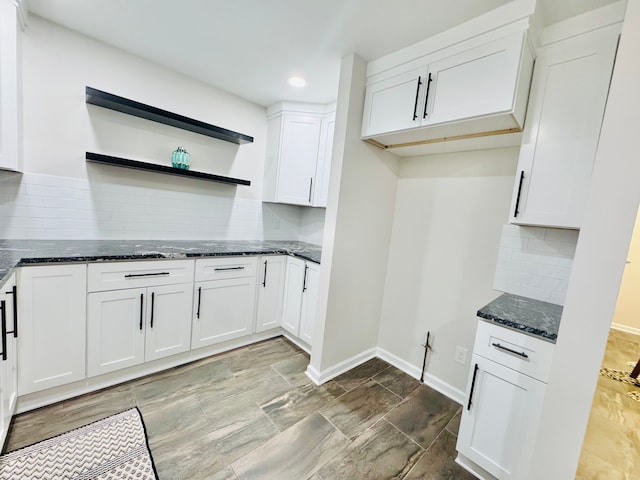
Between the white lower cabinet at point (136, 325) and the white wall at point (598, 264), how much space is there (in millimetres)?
2238

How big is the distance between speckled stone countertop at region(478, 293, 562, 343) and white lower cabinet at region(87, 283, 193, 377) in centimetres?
204

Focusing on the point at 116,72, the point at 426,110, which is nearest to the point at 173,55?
the point at 116,72

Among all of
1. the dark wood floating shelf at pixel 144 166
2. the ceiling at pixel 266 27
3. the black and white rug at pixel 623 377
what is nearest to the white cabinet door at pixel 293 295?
the dark wood floating shelf at pixel 144 166

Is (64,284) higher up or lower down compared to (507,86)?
lower down

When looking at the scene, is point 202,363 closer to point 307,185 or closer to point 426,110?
point 307,185

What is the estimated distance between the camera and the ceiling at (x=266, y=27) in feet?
4.75

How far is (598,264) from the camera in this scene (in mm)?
972

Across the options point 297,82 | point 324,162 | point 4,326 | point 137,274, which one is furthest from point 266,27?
point 4,326

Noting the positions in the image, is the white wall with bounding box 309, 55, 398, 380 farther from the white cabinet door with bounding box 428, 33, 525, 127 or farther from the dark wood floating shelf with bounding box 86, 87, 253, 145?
the dark wood floating shelf with bounding box 86, 87, 253, 145

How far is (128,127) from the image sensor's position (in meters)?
2.23

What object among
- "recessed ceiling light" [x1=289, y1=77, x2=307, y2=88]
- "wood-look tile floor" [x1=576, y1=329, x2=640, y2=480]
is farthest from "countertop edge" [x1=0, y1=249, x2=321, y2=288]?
"wood-look tile floor" [x1=576, y1=329, x2=640, y2=480]

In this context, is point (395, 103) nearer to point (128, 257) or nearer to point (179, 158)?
point (179, 158)

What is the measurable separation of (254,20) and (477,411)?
2.54 metres

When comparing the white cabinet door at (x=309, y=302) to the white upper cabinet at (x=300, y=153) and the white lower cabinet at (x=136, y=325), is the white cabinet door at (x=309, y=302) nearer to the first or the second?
the white upper cabinet at (x=300, y=153)
